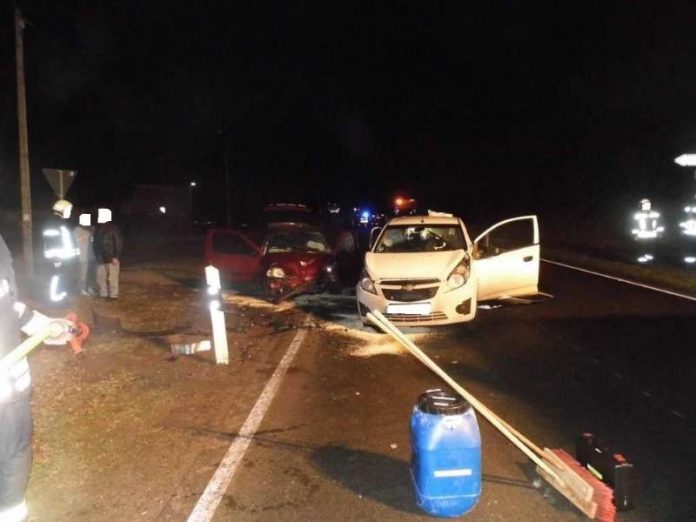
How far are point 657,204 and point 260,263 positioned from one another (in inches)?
1110

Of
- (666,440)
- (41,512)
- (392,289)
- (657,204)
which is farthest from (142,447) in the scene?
(657,204)

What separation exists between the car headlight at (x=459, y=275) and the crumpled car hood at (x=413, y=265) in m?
0.06

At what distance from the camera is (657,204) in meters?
35.2

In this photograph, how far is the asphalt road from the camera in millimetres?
4367

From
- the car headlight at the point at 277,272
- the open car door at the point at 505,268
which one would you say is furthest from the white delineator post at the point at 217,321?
the car headlight at the point at 277,272

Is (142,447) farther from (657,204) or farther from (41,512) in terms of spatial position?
(657,204)

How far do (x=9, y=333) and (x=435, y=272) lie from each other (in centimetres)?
700

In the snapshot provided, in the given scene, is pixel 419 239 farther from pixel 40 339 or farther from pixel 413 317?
pixel 40 339

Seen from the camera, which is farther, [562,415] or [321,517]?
[562,415]

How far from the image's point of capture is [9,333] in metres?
3.37

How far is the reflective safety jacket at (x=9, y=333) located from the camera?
3.23 metres

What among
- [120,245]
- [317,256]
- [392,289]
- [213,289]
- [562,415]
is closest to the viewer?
[562,415]

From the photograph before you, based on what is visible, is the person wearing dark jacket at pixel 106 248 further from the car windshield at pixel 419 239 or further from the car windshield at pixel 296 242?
the car windshield at pixel 419 239

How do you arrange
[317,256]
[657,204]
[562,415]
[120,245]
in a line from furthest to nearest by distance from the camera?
[657,204] → [317,256] → [120,245] → [562,415]
